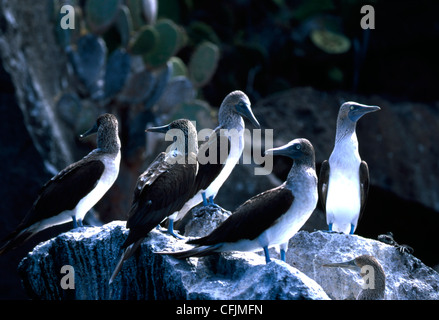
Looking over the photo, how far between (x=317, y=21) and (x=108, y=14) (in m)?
5.94

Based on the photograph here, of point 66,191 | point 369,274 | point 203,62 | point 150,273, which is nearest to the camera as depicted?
point 150,273

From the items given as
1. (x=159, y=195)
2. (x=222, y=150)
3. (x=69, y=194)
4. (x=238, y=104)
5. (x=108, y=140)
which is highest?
(x=238, y=104)

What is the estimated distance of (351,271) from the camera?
307 inches

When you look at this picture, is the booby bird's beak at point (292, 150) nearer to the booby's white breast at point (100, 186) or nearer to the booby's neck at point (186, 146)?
the booby's neck at point (186, 146)

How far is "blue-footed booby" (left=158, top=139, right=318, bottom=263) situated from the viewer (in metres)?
6.61

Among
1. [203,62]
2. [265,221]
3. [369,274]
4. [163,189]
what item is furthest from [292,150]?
[203,62]

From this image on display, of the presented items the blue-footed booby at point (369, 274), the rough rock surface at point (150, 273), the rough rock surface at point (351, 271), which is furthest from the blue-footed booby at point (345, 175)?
the rough rock surface at point (150, 273)

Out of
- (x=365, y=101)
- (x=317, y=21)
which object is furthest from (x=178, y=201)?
(x=317, y=21)

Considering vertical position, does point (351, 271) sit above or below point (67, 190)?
below

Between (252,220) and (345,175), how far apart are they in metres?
2.53

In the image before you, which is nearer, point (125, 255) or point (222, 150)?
point (125, 255)

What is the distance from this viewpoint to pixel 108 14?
554 inches

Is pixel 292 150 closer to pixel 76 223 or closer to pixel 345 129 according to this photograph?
pixel 345 129

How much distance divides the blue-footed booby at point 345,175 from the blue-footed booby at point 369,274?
1.65 metres
